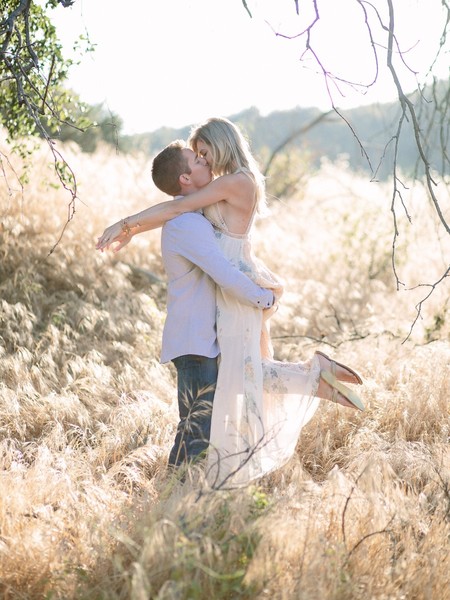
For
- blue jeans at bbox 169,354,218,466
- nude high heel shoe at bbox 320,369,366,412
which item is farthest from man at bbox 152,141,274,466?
nude high heel shoe at bbox 320,369,366,412

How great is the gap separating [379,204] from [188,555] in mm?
10188

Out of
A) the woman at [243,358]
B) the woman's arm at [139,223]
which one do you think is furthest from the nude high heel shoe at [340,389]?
the woman's arm at [139,223]

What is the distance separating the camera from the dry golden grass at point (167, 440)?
2.66 metres

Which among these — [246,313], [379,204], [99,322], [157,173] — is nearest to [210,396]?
[246,313]

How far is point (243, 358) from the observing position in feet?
11.6

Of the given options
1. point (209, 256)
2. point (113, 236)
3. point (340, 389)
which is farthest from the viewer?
point (113, 236)

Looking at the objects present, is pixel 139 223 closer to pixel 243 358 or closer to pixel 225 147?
pixel 225 147

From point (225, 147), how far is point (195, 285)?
0.66 meters

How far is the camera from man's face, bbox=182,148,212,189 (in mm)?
3584

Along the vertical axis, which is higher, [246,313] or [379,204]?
[379,204]

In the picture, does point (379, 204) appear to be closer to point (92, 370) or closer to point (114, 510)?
point (92, 370)

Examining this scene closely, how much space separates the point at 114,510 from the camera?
3.29 metres

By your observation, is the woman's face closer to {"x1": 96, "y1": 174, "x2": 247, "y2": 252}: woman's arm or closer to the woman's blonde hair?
the woman's blonde hair

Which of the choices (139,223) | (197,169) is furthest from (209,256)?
(139,223)
